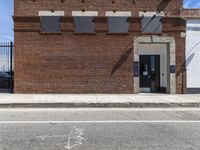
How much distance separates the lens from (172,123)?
12070 mm

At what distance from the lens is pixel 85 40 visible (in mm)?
21875

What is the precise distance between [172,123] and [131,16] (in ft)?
36.0

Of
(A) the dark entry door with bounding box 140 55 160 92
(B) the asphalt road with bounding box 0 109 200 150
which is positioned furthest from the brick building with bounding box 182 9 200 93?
(B) the asphalt road with bounding box 0 109 200 150

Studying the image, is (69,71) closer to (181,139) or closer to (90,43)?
(90,43)

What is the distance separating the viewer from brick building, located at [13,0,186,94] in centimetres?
2169

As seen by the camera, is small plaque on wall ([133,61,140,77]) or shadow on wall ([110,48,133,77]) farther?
small plaque on wall ([133,61,140,77])

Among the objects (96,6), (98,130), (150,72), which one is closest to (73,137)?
(98,130)

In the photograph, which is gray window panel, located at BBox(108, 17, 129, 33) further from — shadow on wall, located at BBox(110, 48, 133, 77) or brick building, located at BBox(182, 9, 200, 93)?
brick building, located at BBox(182, 9, 200, 93)

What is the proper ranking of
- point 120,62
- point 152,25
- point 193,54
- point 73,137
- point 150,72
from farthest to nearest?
point 150,72, point 193,54, point 152,25, point 120,62, point 73,137

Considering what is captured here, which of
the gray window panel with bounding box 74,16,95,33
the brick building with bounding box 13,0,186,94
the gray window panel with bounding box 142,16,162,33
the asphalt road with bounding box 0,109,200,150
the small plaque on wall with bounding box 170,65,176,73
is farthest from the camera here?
the small plaque on wall with bounding box 170,65,176,73

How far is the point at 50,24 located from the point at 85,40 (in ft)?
6.80

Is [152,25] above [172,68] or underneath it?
above

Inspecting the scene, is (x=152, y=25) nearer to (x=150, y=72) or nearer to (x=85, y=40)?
(x=150, y=72)

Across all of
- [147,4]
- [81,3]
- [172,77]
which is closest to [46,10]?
[81,3]
